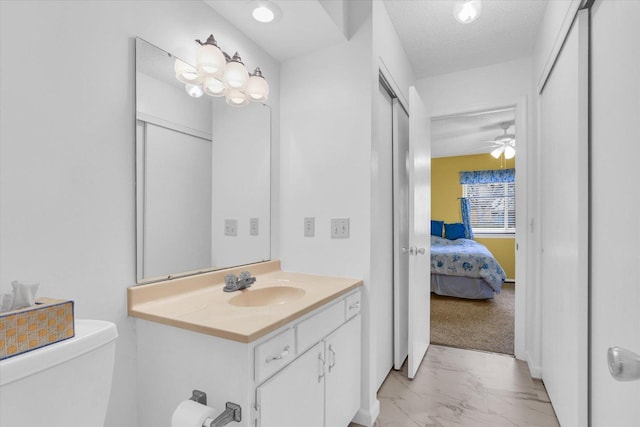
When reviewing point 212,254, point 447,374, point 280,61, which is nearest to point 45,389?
point 212,254

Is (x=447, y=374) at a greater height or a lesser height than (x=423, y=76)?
lesser

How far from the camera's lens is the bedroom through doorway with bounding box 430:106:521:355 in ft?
10.7

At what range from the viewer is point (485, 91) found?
278 cm

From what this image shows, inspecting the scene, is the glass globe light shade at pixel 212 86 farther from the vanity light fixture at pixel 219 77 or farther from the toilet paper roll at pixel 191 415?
the toilet paper roll at pixel 191 415

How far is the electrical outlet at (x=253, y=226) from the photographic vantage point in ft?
6.03

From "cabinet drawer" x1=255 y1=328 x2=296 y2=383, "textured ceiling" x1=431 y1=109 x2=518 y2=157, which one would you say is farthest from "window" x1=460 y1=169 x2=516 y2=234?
"cabinet drawer" x1=255 y1=328 x2=296 y2=383

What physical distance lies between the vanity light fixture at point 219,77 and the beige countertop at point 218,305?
0.89 meters

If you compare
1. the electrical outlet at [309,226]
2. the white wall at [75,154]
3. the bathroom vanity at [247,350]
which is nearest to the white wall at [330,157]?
the electrical outlet at [309,226]

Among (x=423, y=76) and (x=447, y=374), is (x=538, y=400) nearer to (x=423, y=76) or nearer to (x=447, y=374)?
(x=447, y=374)

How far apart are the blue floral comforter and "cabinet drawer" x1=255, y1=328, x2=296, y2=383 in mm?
3683

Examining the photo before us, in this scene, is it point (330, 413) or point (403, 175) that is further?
point (403, 175)

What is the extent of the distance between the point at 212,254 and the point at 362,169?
3.00ft

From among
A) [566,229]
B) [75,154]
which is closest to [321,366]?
[75,154]

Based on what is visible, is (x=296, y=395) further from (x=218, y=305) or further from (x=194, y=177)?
(x=194, y=177)
